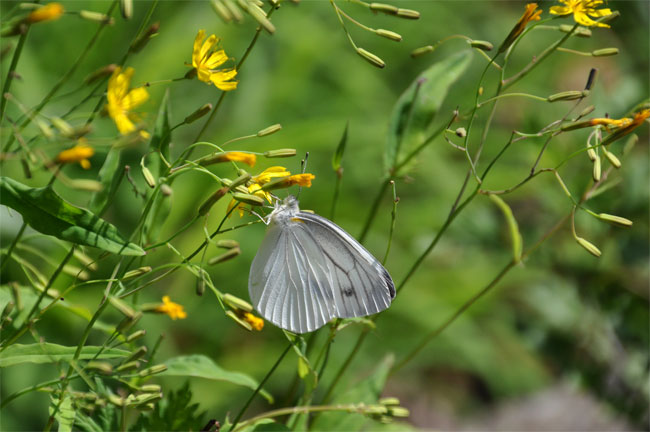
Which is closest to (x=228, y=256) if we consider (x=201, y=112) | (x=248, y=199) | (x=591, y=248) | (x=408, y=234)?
(x=248, y=199)

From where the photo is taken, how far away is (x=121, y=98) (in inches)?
39.8

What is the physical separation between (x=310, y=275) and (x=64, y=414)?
576mm

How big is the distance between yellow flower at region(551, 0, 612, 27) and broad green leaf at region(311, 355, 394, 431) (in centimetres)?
81

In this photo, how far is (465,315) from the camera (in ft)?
11.3

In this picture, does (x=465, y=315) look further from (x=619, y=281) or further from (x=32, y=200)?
(x=32, y=200)

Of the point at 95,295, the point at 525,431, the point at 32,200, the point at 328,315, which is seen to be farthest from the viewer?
the point at 525,431

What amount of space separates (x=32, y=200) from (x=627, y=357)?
2165 mm

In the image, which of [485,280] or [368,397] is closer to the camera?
[368,397]

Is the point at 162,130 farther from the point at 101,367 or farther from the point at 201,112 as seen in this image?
the point at 101,367

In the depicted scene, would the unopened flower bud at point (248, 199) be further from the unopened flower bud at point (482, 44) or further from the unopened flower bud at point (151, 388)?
the unopened flower bud at point (482, 44)

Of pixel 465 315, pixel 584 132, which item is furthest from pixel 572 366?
pixel 465 315

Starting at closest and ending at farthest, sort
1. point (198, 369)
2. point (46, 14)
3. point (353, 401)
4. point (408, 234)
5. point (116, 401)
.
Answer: point (46, 14) → point (116, 401) → point (198, 369) → point (353, 401) → point (408, 234)

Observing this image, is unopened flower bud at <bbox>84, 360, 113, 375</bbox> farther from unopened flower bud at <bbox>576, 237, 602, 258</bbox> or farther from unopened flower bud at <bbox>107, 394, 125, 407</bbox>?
unopened flower bud at <bbox>576, 237, 602, 258</bbox>

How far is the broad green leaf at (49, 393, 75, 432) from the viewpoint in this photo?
0.97 meters
